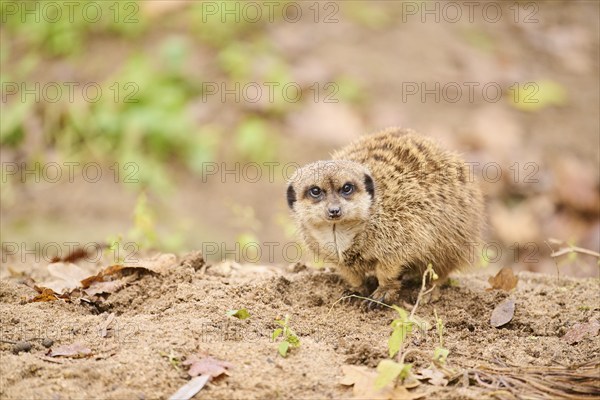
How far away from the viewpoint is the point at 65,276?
15.2 feet

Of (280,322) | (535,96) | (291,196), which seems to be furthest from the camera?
(535,96)

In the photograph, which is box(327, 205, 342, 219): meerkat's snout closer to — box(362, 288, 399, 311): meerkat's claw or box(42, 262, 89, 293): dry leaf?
box(362, 288, 399, 311): meerkat's claw

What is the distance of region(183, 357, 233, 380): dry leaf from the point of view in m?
3.24

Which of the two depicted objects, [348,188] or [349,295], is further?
[348,188]

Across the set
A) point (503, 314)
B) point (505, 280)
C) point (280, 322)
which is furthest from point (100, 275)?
point (505, 280)

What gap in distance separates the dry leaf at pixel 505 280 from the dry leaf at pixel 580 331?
65cm

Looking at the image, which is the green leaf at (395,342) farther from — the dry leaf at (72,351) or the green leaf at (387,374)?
the dry leaf at (72,351)

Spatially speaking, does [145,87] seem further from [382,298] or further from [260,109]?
[382,298]

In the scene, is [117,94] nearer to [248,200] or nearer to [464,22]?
[248,200]

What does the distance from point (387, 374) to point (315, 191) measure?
6.51 feet

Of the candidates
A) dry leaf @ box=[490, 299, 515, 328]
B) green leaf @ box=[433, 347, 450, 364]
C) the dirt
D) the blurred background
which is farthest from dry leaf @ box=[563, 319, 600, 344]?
the blurred background

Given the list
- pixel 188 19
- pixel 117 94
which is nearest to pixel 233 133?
pixel 117 94

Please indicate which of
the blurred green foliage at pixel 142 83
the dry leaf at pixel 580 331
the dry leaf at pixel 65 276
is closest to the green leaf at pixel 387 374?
the dry leaf at pixel 580 331

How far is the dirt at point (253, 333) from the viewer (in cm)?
321
